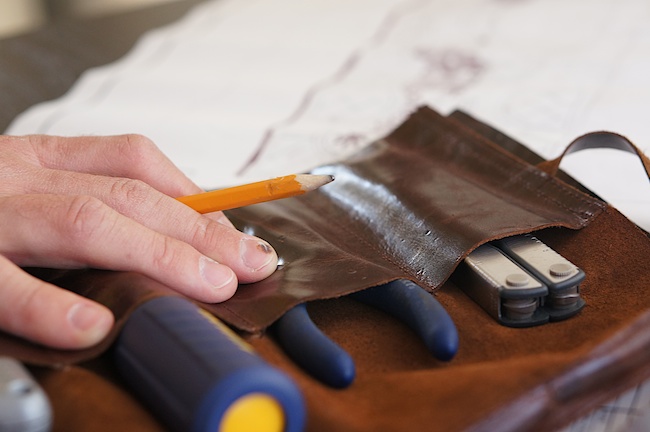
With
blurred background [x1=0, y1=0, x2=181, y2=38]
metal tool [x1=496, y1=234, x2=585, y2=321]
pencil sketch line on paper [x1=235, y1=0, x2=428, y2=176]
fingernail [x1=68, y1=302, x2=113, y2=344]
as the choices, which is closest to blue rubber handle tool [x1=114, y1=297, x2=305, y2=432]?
fingernail [x1=68, y1=302, x2=113, y2=344]

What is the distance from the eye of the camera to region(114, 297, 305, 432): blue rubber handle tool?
501mm

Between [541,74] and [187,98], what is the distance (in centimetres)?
61

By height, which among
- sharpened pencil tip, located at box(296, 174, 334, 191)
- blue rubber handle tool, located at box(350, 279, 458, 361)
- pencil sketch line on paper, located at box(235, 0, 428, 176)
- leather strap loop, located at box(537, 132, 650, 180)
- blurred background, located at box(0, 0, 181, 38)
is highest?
leather strap loop, located at box(537, 132, 650, 180)

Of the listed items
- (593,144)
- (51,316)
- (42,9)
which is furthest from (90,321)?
(42,9)

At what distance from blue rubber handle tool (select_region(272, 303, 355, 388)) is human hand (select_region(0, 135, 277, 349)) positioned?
63 millimetres

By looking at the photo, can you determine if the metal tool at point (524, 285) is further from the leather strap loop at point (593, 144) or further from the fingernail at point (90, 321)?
the fingernail at point (90, 321)

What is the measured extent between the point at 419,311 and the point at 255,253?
6.4 inches

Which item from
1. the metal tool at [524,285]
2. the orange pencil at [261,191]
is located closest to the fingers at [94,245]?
the orange pencil at [261,191]

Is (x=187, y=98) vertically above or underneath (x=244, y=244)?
underneath

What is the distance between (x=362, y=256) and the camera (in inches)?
31.1

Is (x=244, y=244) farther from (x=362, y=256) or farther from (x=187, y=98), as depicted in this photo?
(x=187, y=98)

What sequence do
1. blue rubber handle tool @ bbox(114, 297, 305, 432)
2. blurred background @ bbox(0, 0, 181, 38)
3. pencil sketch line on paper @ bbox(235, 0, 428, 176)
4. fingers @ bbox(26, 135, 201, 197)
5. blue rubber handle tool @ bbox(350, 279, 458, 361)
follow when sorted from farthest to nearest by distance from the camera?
blurred background @ bbox(0, 0, 181, 38)
pencil sketch line on paper @ bbox(235, 0, 428, 176)
fingers @ bbox(26, 135, 201, 197)
blue rubber handle tool @ bbox(350, 279, 458, 361)
blue rubber handle tool @ bbox(114, 297, 305, 432)

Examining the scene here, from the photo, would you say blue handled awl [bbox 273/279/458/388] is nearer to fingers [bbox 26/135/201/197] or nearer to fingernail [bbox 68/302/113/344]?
fingernail [bbox 68/302/113/344]

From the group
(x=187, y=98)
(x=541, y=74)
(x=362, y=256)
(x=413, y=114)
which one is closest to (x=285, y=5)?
(x=187, y=98)
